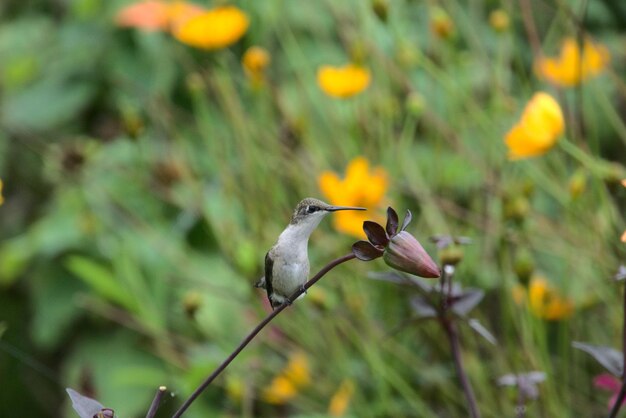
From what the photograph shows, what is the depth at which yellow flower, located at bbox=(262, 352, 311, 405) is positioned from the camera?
1.03 metres

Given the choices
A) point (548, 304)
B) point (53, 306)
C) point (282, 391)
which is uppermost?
point (548, 304)

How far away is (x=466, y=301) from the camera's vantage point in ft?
1.98

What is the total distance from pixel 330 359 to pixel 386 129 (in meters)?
0.29

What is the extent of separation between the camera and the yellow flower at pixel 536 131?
30.9 inches

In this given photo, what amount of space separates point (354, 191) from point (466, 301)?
1.28 ft

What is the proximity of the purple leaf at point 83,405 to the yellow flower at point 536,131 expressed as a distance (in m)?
0.43

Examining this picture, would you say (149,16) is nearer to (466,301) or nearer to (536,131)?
(536,131)

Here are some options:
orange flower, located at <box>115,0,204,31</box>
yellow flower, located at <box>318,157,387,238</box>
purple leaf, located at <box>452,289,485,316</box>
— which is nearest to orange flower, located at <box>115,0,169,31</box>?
orange flower, located at <box>115,0,204,31</box>

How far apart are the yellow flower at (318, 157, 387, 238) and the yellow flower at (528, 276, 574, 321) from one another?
175 millimetres

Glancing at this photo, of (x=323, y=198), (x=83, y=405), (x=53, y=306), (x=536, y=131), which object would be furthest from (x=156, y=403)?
(x=53, y=306)

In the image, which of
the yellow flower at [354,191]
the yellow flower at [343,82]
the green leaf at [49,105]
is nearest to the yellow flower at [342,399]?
the yellow flower at [354,191]

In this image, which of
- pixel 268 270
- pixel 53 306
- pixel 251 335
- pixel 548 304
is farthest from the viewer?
pixel 53 306

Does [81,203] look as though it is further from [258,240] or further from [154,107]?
[258,240]

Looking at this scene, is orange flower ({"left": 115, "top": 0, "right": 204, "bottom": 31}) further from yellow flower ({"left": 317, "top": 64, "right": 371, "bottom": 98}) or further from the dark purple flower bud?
the dark purple flower bud
